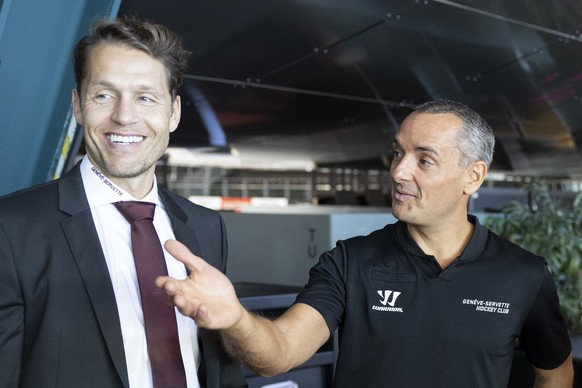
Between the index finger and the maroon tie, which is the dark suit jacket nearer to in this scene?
the maroon tie

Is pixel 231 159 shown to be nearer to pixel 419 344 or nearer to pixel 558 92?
pixel 558 92

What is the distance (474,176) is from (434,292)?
12.3 inches

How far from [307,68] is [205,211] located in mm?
3215

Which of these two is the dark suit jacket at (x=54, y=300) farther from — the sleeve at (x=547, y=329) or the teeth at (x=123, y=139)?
the sleeve at (x=547, y=329)

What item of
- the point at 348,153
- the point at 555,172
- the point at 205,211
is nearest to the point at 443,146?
the point at 205,211

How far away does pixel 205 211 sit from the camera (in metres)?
1.43

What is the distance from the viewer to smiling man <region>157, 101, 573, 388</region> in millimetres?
1372

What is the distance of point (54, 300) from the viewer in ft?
3.58

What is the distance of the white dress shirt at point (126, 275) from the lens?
1.14 meters

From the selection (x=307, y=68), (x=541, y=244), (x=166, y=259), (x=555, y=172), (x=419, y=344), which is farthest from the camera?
(x=555, y=172)

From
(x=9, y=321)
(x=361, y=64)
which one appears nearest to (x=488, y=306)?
(x=9, y=321)

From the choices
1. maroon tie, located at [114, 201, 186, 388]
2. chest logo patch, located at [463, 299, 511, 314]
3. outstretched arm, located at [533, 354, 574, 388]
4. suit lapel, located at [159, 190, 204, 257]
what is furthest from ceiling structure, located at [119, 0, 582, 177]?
outstretched arm, located at [533, 354, 574, 388]

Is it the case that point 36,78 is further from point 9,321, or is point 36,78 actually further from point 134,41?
point 9,321

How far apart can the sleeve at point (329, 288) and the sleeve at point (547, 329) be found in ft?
1.42
